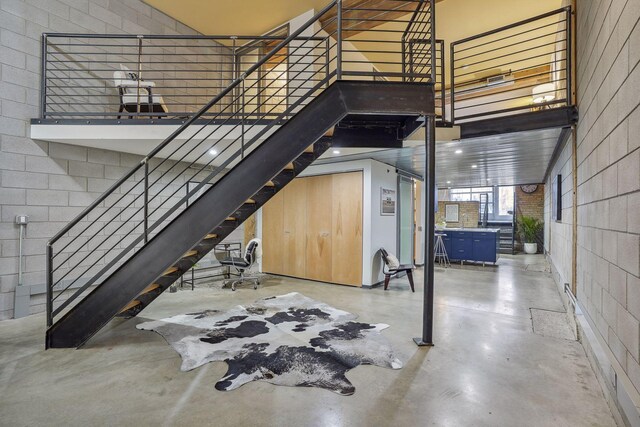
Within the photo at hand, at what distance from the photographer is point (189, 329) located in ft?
11.6

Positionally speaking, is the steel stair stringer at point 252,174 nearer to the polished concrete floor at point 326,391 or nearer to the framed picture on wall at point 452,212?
the polished concrete floor at point 326,391

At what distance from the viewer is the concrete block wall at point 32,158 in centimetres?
382

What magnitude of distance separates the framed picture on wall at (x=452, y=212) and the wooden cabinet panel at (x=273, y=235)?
27.1 feet

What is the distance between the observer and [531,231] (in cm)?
1081

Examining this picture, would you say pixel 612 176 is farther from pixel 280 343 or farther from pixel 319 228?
pixel 319 228

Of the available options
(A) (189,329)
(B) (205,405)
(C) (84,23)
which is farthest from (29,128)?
(B) (205,405)

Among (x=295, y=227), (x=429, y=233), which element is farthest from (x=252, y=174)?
(x=295, y=227)

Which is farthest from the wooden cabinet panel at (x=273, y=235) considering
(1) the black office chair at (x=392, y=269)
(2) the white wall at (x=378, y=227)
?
(1) the black office chair at (x=392, y=269)

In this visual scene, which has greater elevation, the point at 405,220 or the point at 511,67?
the point at 511,67

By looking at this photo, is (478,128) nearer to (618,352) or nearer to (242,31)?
(618,352)

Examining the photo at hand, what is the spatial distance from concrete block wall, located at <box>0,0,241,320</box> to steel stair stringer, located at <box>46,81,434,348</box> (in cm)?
175

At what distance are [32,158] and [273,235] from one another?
4.21 m

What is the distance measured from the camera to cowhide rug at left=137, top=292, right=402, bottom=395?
2.52 metres

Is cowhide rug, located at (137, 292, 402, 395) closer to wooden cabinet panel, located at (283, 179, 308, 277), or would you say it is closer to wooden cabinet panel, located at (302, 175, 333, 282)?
wooden cabinet panel, located at (302, 175, 333, 282)
